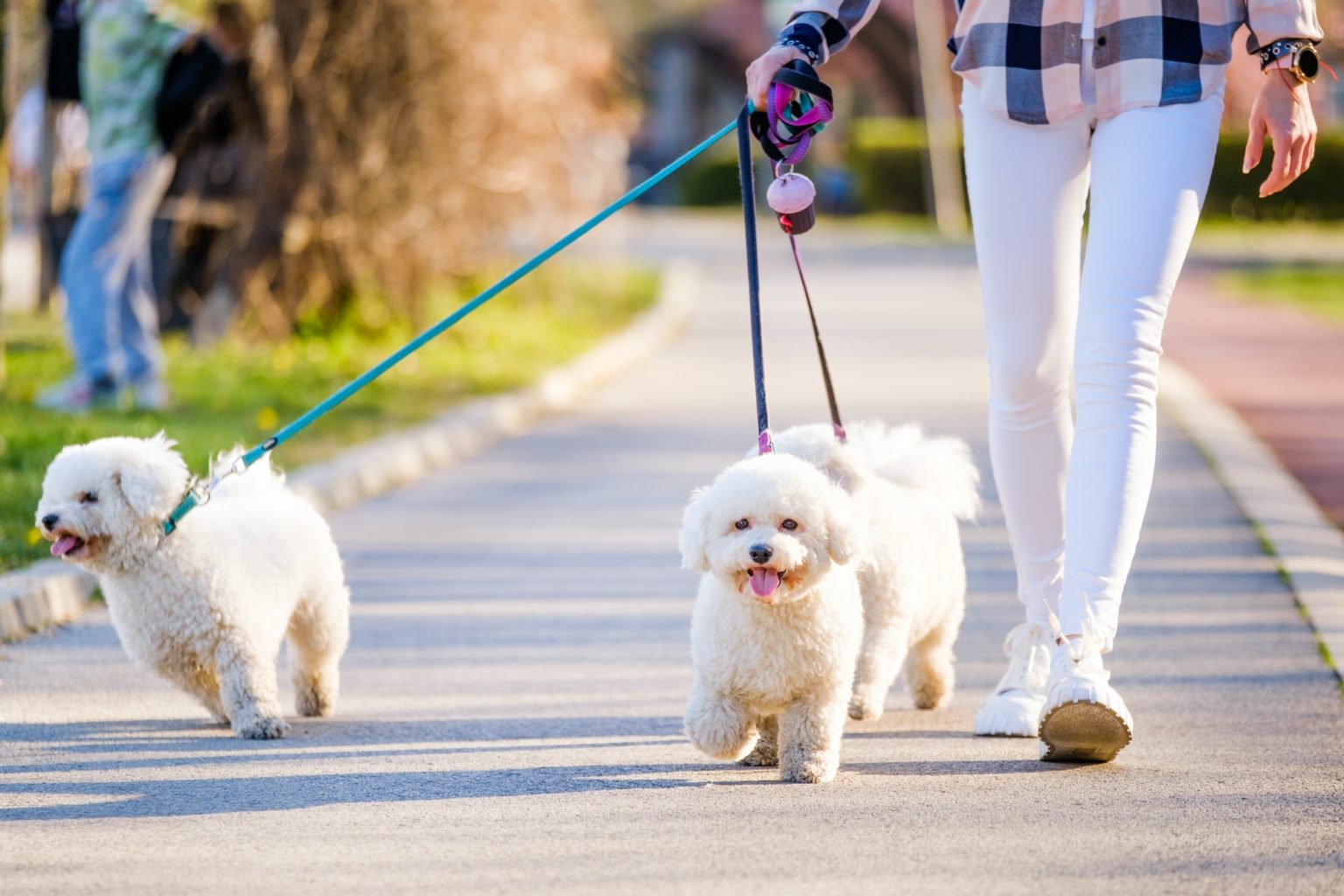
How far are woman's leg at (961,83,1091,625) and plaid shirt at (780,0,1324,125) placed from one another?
77mm

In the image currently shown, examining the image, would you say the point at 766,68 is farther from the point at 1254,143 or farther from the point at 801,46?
the point at 1254,143

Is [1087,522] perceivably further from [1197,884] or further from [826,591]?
[1197,884]

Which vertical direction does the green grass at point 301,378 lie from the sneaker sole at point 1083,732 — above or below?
below

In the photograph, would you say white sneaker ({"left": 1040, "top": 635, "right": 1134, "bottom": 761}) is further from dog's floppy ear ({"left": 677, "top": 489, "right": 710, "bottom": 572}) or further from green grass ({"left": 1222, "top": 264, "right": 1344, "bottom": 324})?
green grass ({"left": 1222, "top": 264, "right": 1344, "bottom": 324})

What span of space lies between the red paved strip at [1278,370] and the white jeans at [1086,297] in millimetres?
4096

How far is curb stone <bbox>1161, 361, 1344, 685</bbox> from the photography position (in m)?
5.95

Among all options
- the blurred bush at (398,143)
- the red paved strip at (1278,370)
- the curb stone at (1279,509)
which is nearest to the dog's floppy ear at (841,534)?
the curb stone at (1279,509)

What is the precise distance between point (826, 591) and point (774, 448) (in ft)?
1.99

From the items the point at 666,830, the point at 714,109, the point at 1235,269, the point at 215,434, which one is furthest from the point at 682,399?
the point at 714,109

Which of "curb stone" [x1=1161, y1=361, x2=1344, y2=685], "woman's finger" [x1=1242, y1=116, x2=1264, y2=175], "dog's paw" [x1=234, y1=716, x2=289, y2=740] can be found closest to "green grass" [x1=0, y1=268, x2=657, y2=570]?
"dog's paw" [x1=234, y1=716, x2=289, y2=740]

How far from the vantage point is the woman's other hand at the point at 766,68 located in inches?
172

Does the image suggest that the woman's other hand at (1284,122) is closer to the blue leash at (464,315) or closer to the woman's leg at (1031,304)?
the woman's leg at (1031,304)

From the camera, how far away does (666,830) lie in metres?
3.66

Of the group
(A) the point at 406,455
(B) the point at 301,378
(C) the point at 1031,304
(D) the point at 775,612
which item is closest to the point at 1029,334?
(C) the point at 1031,304
